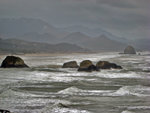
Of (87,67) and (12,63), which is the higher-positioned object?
(12,63)

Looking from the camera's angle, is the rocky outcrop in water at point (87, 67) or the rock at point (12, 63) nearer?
the rocky outcrop in water at point (87, 67)

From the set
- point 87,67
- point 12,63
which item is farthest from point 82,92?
point 12,63

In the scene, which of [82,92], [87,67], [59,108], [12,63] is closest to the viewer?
[59,108]

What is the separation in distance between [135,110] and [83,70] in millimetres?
38924

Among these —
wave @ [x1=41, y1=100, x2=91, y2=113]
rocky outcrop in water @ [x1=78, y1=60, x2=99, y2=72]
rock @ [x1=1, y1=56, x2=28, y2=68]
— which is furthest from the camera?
rock @ [x1=1, y1=56, x2=28, y2=68]

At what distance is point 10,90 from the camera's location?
34.0 m

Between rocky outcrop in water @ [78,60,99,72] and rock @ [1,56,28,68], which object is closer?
rocky outcrop in water @ [78,60,99,72]

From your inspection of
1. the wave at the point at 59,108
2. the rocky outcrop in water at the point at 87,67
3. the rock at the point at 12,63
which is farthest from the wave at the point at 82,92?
the rock at the point at 12,63

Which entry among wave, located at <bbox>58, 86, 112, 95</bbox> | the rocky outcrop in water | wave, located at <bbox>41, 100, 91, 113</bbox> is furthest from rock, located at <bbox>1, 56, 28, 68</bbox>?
wave, located at <bbox>41, 100, 91, 113</bbox>

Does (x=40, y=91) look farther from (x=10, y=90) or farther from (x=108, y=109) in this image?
(x=108, y=109)

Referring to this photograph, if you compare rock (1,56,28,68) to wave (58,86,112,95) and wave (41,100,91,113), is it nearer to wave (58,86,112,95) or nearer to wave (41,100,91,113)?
wave (58,86,112,95)

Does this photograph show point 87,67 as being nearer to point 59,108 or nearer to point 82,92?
point 82,92

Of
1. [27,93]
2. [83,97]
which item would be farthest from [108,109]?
[27,93]

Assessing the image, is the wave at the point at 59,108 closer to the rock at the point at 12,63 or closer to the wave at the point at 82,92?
the wave at the point at 82,92
